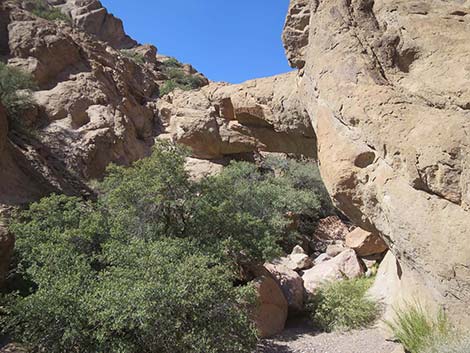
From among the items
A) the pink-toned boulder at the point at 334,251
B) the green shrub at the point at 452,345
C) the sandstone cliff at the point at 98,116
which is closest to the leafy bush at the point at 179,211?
the sandstone cliff at the point at 98,116

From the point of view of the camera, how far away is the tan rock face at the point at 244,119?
31.9ft

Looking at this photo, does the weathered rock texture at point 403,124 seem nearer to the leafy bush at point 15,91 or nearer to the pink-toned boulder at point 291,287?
the pink-toned boulder at point 291,287

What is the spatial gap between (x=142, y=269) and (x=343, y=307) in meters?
4.78

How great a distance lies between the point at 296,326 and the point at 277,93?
218 inches

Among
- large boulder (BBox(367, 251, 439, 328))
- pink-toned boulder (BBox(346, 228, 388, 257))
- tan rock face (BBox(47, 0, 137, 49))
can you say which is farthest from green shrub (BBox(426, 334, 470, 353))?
tan rock face (BBox(47, 0, 137, 49))

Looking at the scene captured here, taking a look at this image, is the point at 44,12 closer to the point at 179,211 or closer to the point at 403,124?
the point at 179,211

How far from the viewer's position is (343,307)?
8.56 m

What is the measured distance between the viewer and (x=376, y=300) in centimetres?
866

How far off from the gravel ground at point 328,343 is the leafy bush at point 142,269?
148 cm

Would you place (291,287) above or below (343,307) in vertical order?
above

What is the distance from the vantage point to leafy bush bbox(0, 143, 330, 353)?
5.21 metres

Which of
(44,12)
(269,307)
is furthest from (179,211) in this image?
(44,12)

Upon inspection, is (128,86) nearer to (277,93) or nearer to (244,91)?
(244,91)

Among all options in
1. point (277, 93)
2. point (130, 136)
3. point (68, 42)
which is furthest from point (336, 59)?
point (68, 42)
